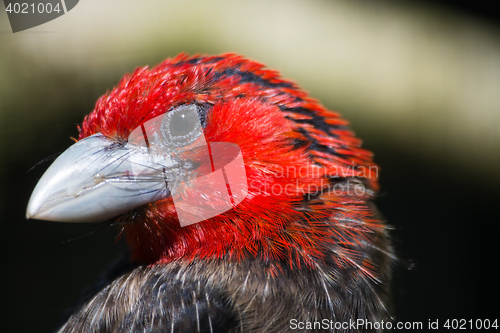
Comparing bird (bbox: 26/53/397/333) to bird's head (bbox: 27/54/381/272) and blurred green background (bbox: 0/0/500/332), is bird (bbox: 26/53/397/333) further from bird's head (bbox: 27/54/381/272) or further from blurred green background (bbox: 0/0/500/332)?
blurred green background (bbox: 0/0/500/332)

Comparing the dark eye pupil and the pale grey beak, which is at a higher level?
the dark eye pupil

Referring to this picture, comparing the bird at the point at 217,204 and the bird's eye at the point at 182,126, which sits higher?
the bird's eye at the point at 182,126

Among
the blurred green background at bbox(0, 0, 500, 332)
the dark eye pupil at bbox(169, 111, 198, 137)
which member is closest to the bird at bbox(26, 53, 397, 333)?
the dark eye pupil at bbox(169, 111, 198, 137)

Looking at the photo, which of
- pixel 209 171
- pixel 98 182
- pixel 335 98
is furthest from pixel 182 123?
pixel 335 98

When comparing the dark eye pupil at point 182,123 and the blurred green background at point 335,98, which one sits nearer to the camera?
the dark eye pupil at point 182,123

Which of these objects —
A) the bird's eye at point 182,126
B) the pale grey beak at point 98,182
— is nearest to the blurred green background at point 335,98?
the pale grey beak at point 98,182

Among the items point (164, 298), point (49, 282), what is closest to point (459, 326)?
point (164, 298)

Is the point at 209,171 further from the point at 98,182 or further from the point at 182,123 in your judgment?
the point at 98,182

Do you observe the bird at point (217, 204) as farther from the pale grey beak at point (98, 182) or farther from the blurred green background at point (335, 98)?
the blurred green background at point (335, 98)
